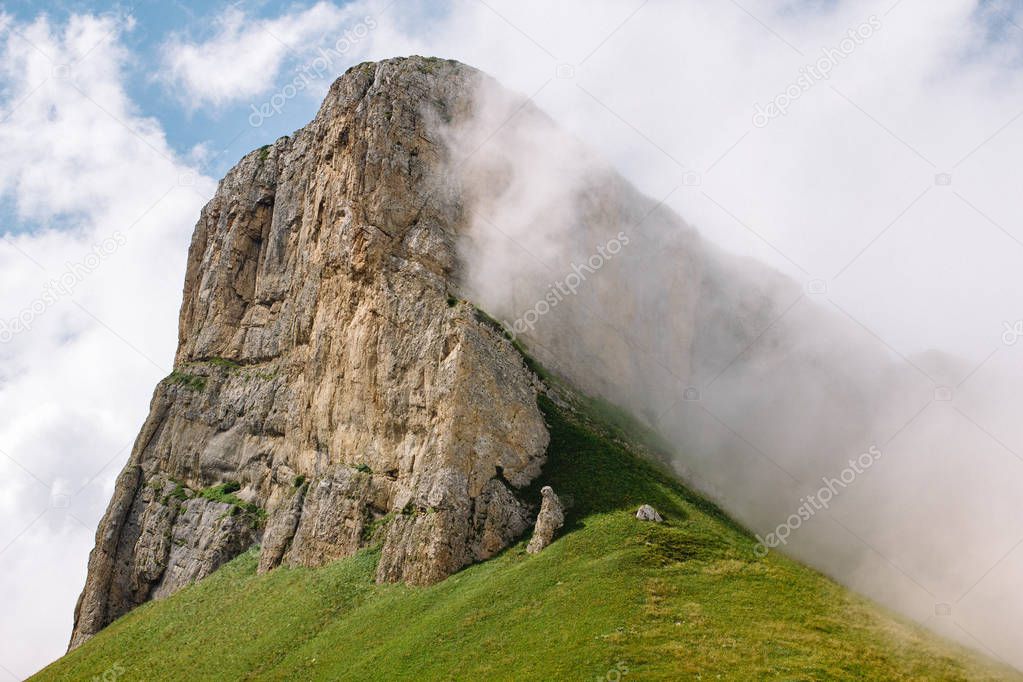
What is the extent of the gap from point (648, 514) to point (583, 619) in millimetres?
12759

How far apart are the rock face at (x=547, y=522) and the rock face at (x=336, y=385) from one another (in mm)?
2746

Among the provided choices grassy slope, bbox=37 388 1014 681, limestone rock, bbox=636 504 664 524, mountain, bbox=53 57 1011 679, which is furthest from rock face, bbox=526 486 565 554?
limestone rock, bbox=636 504 664 524

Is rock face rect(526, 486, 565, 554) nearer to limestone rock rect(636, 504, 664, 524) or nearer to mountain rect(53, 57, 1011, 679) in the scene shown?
mountain rect(53, 57, 1011, 679)

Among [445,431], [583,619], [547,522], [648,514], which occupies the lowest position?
[583,619]

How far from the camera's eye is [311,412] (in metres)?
74.6

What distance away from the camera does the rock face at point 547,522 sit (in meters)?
49.9

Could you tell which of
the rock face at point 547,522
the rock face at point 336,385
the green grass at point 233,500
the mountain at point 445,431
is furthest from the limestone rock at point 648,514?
the green grass at point 233,500

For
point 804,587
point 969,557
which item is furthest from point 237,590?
point 969,557

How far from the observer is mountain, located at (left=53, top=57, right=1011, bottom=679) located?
41.2m

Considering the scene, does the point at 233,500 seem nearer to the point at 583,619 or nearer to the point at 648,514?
the point at 648,514

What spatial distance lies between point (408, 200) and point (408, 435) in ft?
80.7

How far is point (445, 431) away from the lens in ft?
186

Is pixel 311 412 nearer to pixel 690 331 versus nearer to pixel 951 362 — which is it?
pixel 690 331

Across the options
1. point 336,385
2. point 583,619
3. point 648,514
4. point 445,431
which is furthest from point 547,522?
point 336,385
